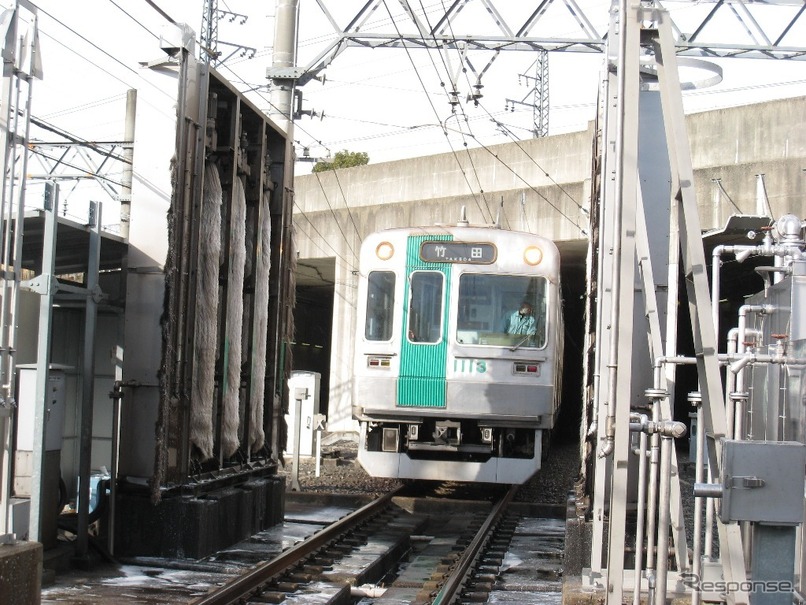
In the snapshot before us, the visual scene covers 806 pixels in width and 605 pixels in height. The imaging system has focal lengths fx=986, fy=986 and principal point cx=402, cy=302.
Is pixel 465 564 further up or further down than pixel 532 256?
further down

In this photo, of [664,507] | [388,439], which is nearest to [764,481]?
[664,507]

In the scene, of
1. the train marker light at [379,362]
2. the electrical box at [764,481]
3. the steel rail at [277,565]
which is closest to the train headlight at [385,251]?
the train marker light at [379,362]

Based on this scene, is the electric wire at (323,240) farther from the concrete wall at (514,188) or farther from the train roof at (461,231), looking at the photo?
the train roof at (461,231)

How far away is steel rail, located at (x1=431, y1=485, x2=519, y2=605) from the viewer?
22.7 ft

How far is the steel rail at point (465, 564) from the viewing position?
691 cm

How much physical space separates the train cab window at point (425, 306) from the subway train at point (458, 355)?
12 millimetres

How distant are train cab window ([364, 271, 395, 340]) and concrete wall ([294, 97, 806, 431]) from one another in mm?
5783

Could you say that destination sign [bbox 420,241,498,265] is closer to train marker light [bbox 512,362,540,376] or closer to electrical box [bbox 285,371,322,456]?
train marker light [bbox 512,362,540,376]

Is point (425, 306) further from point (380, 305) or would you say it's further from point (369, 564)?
point (369, 564)

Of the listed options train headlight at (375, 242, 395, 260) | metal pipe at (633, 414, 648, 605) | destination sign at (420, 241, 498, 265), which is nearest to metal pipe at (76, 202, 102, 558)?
metal pipe at (633, 414, 648, 605)

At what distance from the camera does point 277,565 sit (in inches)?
292

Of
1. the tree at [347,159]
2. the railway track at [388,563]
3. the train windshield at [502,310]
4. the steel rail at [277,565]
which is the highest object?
the tree at [347,159]

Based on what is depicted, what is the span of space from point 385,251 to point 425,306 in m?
0.84

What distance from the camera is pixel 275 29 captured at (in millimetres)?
14250
